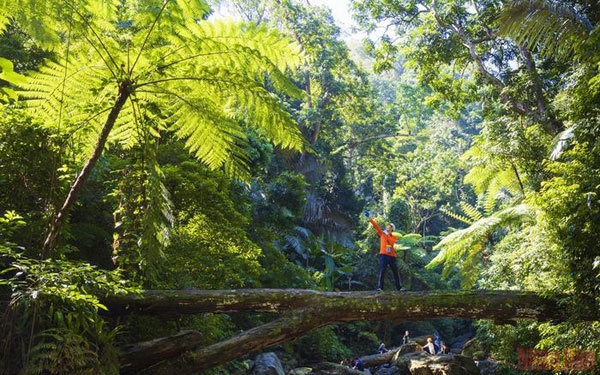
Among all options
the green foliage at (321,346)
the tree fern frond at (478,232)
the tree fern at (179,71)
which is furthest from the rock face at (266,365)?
the tree fern at (179,71)

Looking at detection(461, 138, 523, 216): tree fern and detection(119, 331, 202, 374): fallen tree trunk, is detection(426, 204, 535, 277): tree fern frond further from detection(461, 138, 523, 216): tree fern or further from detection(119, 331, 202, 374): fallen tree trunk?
detection(119, 331, 202, 374): fallen tree trunk

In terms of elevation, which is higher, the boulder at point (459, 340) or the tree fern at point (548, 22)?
the tree fern at point (548, 22)

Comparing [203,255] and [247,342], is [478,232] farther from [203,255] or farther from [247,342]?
[247,342]

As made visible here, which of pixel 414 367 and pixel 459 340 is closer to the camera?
pixel 414 367

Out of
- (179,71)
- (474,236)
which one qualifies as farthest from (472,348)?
(179,71)

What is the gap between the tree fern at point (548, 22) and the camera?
5.92 metres

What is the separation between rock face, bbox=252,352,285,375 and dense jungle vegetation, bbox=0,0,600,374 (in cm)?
86

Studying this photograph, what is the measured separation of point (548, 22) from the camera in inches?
241

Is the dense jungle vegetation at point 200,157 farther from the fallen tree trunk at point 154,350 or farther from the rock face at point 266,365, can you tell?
the rock face at point 266,365

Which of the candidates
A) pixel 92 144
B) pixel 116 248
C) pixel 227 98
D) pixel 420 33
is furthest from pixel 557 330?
pixel 420 33

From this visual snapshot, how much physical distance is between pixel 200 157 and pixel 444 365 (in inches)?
297

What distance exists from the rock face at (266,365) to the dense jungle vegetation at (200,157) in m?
0.86

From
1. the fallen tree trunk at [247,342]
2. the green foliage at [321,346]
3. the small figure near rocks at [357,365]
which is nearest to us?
the fallen tree trunk at [247,342]

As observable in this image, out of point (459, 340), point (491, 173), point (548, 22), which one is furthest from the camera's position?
point (459, 340)
